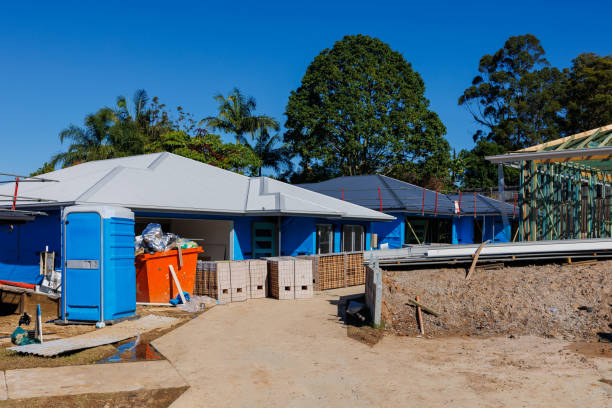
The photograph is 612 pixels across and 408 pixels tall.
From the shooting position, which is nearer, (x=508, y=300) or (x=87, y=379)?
(x=87, y=379)

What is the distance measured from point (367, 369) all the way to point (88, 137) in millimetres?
32105

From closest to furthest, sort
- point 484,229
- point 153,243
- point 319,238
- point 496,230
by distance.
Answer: point 153,243 → point 319,238 → point 484,229 → point 496,230

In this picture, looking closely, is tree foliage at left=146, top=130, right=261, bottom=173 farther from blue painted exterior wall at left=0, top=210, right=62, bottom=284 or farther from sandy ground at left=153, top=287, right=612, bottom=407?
sandy ground at left=153, top=287, right=612, bottom=407

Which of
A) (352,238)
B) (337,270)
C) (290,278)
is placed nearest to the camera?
(290,278)

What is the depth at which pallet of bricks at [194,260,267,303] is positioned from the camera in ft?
43.0

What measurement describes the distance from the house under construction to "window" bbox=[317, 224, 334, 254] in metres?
6.22

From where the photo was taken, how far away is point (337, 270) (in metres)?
16.0

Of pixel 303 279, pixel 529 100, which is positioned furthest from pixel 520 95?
pixel 303 279

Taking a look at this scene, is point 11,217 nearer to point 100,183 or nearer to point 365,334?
point 100,183

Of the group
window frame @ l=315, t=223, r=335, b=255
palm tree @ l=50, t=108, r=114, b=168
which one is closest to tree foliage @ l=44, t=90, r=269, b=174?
palm tree @ l=50, t=108, r=114, b=168

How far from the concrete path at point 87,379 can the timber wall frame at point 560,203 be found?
1294 cm

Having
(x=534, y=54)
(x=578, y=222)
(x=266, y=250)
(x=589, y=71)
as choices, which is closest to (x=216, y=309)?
(x=266, y=250)

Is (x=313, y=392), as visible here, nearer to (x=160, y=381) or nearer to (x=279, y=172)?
(x=160, y=381)

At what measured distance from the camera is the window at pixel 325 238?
1886 cm
